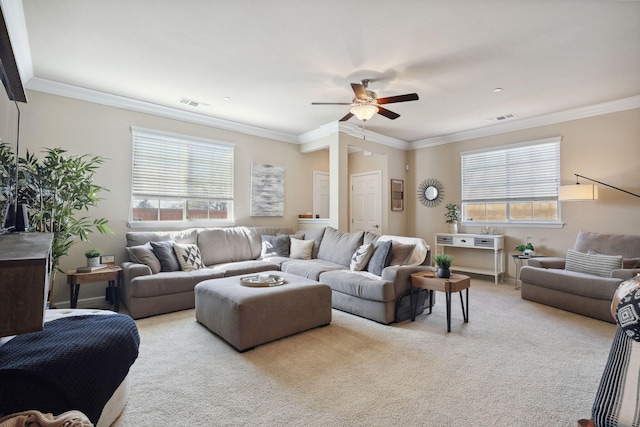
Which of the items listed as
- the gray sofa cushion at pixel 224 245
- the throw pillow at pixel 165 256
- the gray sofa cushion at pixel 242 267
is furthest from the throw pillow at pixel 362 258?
the throw pillow at pixel 165 256

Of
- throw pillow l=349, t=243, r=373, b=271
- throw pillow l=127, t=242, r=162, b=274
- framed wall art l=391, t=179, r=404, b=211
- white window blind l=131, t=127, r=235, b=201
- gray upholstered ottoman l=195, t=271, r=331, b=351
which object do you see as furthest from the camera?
framed wall art l=391, t=179, r=404, b=211

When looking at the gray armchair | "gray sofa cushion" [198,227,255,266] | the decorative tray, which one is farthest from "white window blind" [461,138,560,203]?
the decorative tray

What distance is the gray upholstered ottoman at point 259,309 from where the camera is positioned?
8.57 ft

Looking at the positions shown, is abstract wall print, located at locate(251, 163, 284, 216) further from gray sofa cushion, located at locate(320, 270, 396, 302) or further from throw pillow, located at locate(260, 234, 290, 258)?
gray sofa cushion, located at locate(320, 270, 396, 302)

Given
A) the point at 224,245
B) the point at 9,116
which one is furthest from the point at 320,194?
the point at 9,116

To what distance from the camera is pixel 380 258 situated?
3.72 m

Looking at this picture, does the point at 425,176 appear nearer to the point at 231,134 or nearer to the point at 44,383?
the point at 231,134

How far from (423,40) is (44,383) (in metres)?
3.42

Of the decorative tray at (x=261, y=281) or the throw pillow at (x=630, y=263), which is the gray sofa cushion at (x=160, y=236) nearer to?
the decorative tray at (x=261, y=281)

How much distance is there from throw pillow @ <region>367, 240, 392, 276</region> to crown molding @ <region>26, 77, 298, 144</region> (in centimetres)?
327

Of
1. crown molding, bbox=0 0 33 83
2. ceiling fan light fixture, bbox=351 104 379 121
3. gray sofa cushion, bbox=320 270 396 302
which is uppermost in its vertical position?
crown molding, bbox=0 0 33 83

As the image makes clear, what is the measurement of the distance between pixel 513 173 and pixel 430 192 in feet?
5.05

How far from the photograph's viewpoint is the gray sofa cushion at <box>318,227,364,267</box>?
4387mm

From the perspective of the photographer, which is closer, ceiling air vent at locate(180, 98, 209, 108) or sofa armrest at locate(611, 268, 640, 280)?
sofa armrest at locate(611, 268, 640, 280)
